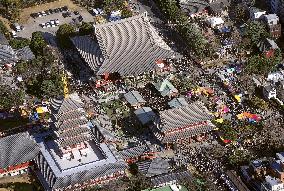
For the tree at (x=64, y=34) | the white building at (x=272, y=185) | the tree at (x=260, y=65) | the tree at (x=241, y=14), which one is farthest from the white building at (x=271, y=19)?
the white building at (x=272, y=185)

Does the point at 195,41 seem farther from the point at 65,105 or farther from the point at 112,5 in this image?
the point at 65,105

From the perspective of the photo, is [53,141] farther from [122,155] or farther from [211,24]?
[211,24]

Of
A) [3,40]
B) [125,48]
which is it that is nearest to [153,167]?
[125,48]

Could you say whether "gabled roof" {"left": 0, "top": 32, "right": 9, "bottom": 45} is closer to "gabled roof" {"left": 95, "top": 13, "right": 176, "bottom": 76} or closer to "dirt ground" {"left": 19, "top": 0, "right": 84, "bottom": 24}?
"dirt ground" {"left": 19, "top": 0, "right": 84, "bottom": 24}

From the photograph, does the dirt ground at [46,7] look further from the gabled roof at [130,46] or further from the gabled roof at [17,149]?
the gabled roof at [17,149]

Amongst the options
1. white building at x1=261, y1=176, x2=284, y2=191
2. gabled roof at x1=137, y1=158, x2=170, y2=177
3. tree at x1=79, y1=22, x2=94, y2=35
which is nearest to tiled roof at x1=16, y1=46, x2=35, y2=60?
tree at x1=79, y1=22, x2=94, y2=35

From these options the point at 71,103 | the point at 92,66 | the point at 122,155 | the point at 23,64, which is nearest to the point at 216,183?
the point at 122,155
